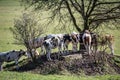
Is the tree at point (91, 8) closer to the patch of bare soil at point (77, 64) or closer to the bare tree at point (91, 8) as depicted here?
the bare tree at point (91, 8)

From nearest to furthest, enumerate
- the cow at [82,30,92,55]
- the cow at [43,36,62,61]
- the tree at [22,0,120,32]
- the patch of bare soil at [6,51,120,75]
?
the patch of bare soil at [6,51,120,75], the cow at [43,36,62,61], the cow at [82,30,92,55], the tree at [22,0,120,32]

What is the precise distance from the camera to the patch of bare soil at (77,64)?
19.8 m

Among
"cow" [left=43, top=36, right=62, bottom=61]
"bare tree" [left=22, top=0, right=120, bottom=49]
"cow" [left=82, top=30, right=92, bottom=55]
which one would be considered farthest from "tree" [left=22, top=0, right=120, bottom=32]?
"cow" [left=43, top=36, right=62, bottom=61]

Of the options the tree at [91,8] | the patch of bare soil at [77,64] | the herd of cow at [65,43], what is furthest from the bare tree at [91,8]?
the patch of bare soil at [77,64]

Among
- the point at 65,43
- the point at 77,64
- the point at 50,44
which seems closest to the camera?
the point at 77,64

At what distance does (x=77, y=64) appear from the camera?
66.4ft

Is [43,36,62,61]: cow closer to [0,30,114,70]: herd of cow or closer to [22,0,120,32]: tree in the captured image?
[0,30,114,70]: herd of cow

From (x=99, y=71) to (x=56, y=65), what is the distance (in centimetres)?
254

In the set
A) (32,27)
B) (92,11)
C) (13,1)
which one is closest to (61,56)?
(32,27)

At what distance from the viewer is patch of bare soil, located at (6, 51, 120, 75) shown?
19.8 metres

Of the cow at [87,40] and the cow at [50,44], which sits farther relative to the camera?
the cow at [87,40]

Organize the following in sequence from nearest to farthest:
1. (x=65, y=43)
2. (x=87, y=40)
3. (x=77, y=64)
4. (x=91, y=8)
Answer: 1. (x=77, y=64)
2. (x=87, y=40)
3. (x=65, y=43)
4. (x=91, y=8)

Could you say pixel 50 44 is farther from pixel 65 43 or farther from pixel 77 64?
pixel 77 64

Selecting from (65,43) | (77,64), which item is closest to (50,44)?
(65,43)
